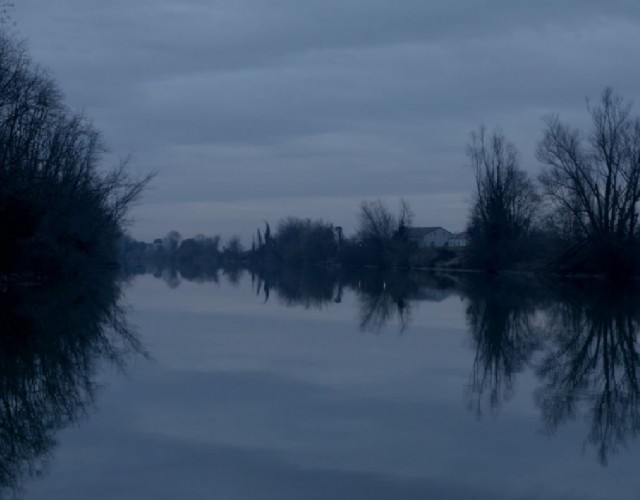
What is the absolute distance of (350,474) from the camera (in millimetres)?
6551

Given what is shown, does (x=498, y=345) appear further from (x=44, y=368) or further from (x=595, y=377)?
(x=44, y=368)

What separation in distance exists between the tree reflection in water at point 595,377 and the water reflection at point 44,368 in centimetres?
475

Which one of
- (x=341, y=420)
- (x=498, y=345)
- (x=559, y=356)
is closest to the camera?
(x=341, y=420)

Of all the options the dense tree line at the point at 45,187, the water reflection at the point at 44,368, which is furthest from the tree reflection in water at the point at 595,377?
the dense tree line at the point at 45,187

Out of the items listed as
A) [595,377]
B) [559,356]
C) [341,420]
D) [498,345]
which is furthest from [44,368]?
[559,356]

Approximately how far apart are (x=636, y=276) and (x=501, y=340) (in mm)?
35819

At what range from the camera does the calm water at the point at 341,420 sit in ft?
20.8

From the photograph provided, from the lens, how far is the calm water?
6.34 m

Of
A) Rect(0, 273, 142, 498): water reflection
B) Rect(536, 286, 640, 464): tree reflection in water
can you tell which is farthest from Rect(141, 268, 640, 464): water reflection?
Rect(0, 273, 142, 498): water reflection

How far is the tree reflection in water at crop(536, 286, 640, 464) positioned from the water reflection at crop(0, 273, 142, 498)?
15.6ft

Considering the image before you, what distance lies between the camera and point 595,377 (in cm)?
1170

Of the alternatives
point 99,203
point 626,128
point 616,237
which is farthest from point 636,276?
point 99,203

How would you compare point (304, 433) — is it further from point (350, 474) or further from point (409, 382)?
point (409, 382)

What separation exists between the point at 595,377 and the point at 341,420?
464 cm
